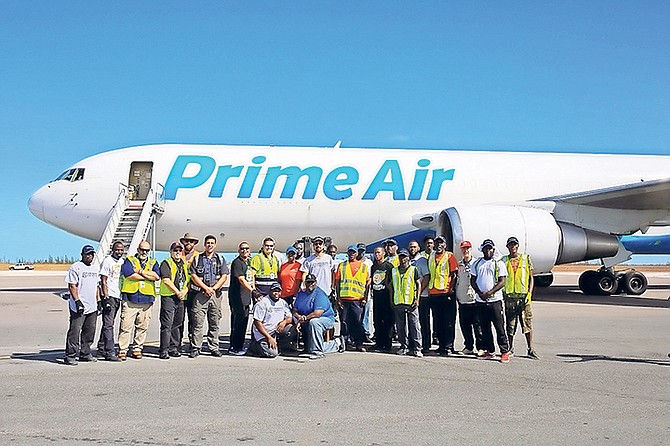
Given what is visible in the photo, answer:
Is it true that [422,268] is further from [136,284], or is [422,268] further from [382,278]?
[136,284]

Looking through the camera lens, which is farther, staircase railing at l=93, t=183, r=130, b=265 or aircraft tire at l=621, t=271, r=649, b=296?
aircraft tire at l=621, t=271, r=649, b=296

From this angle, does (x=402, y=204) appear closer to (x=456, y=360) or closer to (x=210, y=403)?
(x=456, y=360)

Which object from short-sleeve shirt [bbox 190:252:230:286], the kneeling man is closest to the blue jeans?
the kneeling man

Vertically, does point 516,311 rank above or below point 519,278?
below

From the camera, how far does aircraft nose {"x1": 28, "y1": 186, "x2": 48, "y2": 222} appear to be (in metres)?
19.0

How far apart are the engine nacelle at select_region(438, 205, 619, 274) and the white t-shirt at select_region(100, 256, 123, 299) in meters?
9.34

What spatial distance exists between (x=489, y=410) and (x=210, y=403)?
2544 millimetres

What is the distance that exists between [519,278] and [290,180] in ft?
32.8

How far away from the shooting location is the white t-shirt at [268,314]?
9.52 metres

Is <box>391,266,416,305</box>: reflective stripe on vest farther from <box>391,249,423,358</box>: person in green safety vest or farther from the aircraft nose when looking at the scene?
the aircraft nose

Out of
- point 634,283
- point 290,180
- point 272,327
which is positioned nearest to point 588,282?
point 634,283

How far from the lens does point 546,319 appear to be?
1432 cm

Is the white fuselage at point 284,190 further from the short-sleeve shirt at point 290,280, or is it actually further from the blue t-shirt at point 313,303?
the blue t-shirt at point 313,303

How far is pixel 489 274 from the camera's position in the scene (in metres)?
9.56
